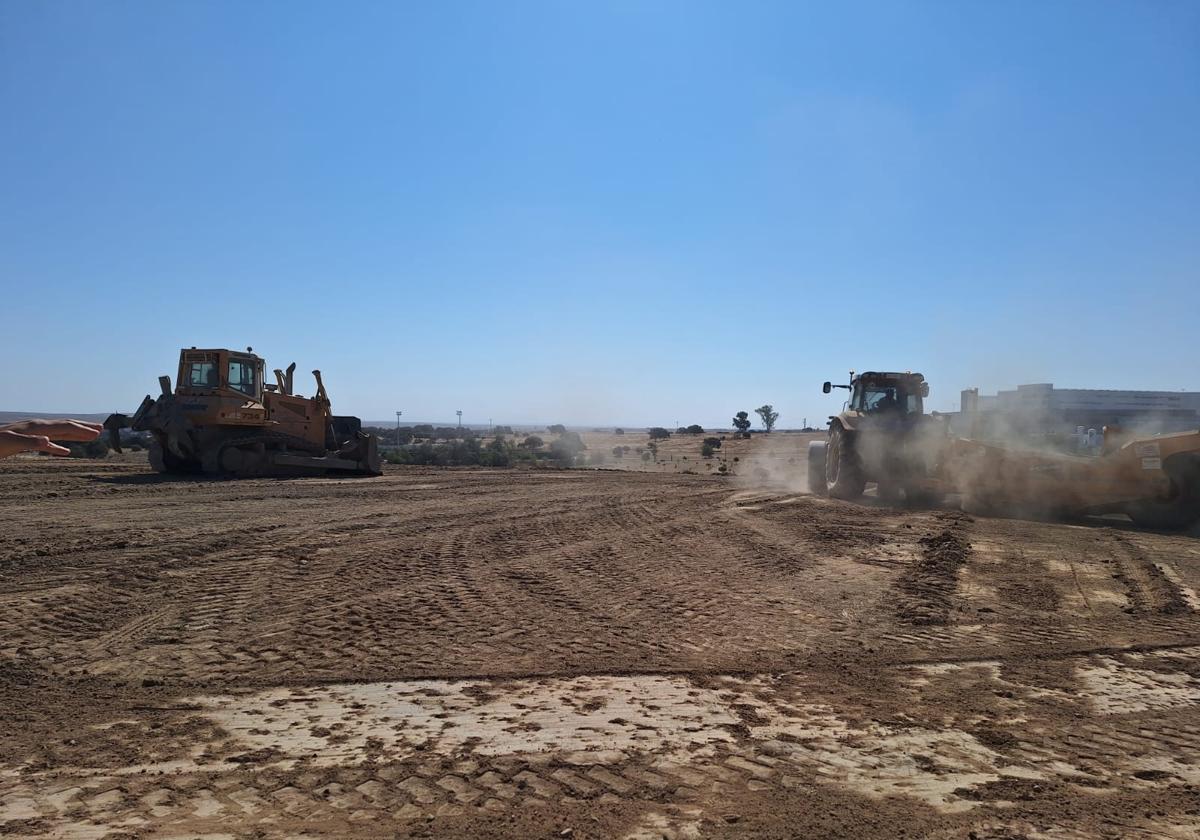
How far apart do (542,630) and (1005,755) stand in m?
3.40

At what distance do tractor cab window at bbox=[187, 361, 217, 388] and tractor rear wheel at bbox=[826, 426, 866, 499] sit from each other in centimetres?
1472

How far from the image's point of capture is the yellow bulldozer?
20312 millimetres

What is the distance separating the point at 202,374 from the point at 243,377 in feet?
3.13

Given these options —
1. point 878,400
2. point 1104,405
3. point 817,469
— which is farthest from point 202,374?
point 1104,405

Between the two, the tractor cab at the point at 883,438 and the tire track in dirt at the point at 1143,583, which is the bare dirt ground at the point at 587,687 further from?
the tractor cab at the point at 883,438

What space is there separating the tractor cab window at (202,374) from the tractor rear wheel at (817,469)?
14440 millimetres

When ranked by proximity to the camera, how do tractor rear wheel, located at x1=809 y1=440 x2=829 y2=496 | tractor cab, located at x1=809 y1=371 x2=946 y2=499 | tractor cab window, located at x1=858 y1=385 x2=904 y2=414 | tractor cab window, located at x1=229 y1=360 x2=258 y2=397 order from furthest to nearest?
1. tractor cab window, located at x1=229 y1=360 x2=258 y2=397
2. tractor rear wheel, located at x1=809 y1=440 x2=829 y2=496
3. tractor cab window, located at x1=858 y1=385 x2=904 y2=414
4. tractor cab, located at x1=809 y1=371 x2=946 y2=499

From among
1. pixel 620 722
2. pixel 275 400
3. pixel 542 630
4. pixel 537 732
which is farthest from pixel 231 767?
pixel 275 400

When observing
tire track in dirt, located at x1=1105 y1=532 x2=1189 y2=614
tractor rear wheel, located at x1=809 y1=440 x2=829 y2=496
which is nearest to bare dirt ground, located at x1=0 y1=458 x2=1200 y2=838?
tire track in dirt, located at x1=1105 y1=532 x2=1189 y2=614

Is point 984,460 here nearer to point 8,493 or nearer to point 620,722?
point 620,722

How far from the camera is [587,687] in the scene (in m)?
5.34

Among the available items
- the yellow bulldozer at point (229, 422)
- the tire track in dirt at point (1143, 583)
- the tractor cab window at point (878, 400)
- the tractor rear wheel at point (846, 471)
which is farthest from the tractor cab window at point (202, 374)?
the tire track in dirt at point (1143, 583)

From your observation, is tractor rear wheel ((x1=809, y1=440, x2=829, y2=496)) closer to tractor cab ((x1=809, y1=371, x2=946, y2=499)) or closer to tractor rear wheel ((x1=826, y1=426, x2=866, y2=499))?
tractor cab ((x1=809, y1=371, x2=946, y2=499))

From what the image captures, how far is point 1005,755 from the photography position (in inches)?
171
